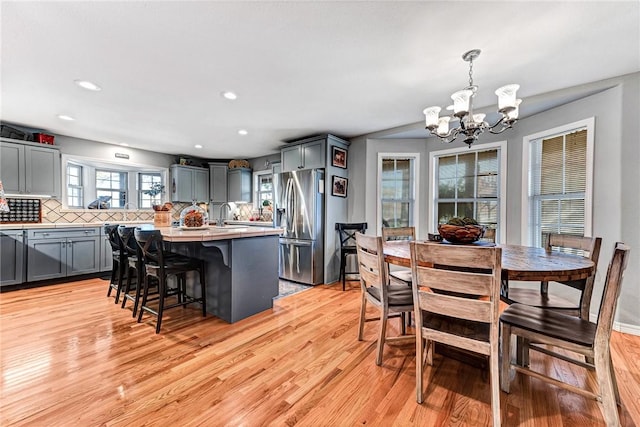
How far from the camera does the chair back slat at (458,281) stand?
1362mm

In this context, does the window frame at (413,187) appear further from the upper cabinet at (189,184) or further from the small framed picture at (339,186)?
the upper cabinet at (189,184)

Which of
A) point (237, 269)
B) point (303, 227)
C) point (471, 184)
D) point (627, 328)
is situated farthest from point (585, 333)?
point (303, 227)

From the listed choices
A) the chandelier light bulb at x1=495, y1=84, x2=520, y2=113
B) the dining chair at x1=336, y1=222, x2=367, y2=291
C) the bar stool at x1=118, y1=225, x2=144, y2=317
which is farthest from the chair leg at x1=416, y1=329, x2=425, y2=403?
the bar stool at x1=118, y1=225, x2=144, y2=317

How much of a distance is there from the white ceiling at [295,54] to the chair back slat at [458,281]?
1599 mm

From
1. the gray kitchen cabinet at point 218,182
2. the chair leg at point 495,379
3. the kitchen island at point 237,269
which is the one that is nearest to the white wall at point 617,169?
the chair leg at point 495,379

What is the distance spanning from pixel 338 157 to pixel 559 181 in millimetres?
2847

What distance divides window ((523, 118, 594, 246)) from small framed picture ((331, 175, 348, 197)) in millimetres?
2454

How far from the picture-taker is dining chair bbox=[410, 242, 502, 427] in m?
1.35

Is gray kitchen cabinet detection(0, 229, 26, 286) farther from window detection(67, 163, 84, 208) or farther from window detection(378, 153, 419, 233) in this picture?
window detection(378, 153, 419, 233)

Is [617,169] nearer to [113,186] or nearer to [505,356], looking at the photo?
[505,356]

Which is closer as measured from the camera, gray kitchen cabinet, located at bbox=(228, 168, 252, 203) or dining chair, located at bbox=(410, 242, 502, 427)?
dining chair, located at bbox=(410, 242, 502, 427)

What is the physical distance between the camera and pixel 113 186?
17.6 ft

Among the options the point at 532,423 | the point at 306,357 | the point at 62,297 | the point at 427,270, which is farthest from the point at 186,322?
Result: the point at 532,423

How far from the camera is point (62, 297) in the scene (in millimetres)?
3436
